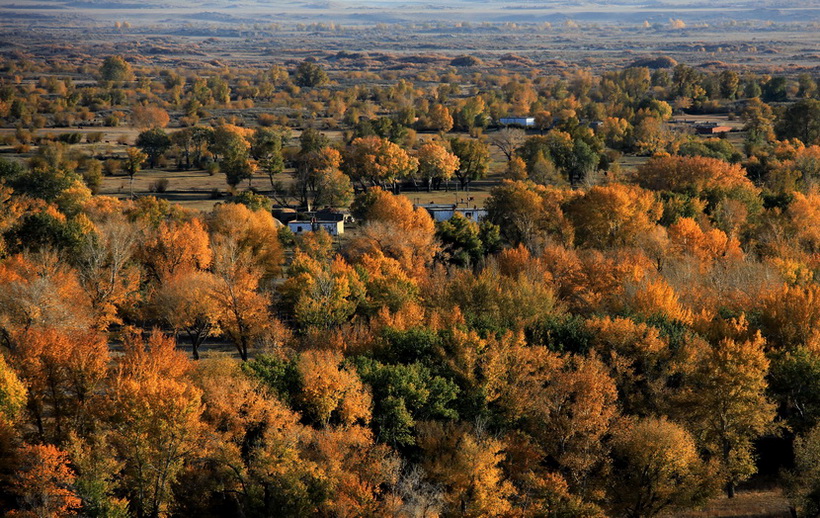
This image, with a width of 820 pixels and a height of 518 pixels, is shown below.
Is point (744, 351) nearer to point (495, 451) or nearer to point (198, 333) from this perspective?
point (495, 451)

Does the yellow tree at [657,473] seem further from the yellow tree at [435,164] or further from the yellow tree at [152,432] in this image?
the yellow tree at [435,164]

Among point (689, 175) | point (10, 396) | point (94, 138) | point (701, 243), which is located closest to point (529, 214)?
point (701, 243)

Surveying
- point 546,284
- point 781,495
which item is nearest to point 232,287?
point 546,284

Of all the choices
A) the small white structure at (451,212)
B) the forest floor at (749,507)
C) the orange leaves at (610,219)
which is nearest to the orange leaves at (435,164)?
the small white structure at (451,212)

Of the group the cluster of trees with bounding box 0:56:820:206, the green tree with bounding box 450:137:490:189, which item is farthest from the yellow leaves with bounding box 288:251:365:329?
the green tree with bounding box 450:137:490:189

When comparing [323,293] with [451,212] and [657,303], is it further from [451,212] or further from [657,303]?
[451,212]

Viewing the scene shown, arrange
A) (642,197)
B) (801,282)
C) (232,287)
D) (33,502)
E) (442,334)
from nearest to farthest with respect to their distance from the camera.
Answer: (33,502), (442,334), (232,287), (801,282), (642,197)
